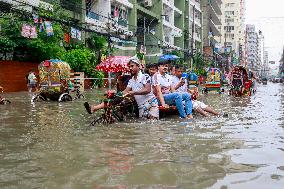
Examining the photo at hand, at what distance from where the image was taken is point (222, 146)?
A: 6426 mm

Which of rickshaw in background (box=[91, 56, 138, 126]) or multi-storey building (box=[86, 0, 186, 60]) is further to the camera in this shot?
multi-storey building (box=[86, 0, 186, 60])

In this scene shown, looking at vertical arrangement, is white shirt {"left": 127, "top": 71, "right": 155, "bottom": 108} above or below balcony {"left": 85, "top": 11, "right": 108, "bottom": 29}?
below

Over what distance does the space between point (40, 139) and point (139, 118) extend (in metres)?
3.47

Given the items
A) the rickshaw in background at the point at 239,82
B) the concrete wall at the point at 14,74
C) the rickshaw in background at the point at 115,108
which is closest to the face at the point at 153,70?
the rickshaw in background at the point at 115,108

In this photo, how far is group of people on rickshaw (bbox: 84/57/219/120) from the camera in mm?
9695

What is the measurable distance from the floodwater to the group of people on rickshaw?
0.86 m

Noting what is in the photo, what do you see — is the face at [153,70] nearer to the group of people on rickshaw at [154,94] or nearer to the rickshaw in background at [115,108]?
the group of people on rickshaw at [154,94]

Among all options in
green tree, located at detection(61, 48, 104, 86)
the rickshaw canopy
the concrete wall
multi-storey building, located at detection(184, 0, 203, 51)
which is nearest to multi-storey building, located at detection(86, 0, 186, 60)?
green tree, located at detection(61, 48, 104, 86)

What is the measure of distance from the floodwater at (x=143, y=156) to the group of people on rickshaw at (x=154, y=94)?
2.82 ft

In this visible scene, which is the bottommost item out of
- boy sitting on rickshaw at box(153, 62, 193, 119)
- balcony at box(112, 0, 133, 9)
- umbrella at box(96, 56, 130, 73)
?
boy sitting on rickshaw at box(153, 62, 193, 119)

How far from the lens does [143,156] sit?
5.73 meters

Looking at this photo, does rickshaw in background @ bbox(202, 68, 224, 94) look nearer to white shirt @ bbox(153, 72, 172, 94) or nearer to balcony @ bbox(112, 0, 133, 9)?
balcony @ bbox(112, 0, 133, 9)

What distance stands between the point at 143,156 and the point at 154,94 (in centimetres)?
479

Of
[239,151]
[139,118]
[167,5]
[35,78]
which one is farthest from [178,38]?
[239,151]
